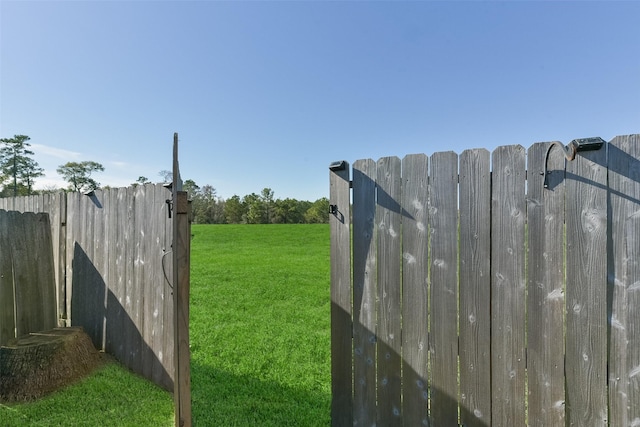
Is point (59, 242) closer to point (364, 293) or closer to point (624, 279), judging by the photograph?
point (364, 293)

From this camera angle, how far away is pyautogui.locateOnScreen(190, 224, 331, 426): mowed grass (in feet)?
6.95

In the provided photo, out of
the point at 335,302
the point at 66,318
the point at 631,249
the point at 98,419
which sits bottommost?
the point at 98,419

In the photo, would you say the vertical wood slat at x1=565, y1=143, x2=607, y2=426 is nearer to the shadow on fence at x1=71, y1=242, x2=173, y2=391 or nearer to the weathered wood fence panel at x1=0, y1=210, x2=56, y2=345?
the shadow on fence at x1=71, y1=242, x2=173, y2=391

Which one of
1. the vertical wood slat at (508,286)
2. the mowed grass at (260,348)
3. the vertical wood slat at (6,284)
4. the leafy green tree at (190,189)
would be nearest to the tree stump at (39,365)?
the vertical wood slat at (6,284)

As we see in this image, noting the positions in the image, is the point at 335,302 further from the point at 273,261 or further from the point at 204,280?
the point at 273,261

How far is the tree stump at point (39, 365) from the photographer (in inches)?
92.8

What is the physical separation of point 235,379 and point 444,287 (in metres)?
2.00

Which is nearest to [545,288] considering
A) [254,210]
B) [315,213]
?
[315,213]

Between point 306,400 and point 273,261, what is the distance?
22.0 ft

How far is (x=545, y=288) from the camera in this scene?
51.6 inches

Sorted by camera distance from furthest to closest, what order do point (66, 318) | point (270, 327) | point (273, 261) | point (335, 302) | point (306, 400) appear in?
point (273, 261) → point (270, 327) → point (66, 318) → point (306, 400) → point (335, 302)

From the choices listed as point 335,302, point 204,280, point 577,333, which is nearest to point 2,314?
point 335,302

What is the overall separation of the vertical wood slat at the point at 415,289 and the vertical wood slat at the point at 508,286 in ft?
1.03

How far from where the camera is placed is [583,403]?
1.25m
